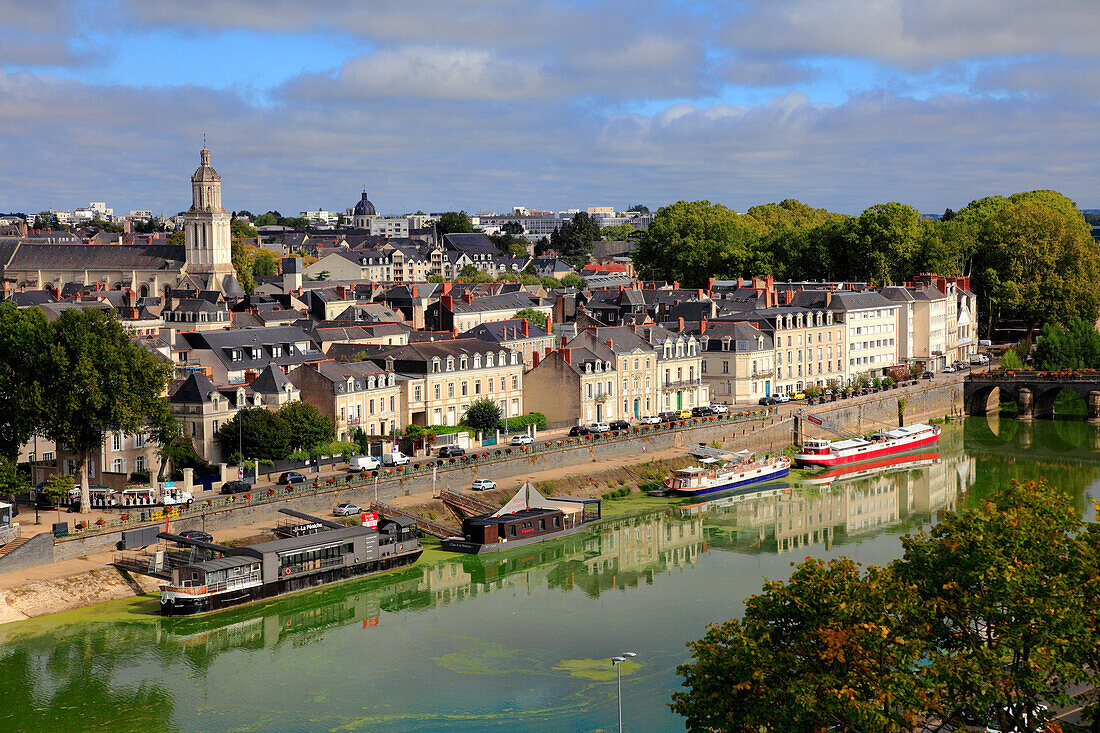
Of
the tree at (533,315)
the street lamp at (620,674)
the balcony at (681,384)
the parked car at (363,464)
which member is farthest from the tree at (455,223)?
the street lamp at (620,674)

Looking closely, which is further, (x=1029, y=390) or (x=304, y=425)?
(x=1029, y=390)

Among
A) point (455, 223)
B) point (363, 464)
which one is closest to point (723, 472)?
point (363, 464)

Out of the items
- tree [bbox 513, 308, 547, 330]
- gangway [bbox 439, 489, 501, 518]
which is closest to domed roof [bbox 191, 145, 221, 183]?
tree [bbox 513, 308, 547, 330]

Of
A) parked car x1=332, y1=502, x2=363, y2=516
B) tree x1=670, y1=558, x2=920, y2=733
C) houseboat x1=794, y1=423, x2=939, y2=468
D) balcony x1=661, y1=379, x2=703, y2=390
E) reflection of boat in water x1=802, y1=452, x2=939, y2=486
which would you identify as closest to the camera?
tree x1=670, y1=558, x2=920, y2=733

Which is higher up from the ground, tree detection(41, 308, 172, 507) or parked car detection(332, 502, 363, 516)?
tree detection(41, 308, 172, 507)

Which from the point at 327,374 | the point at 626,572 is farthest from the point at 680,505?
the point at 327,374

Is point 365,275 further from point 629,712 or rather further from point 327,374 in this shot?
point 629,712

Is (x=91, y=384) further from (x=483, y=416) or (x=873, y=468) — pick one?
(x=873, y=468)

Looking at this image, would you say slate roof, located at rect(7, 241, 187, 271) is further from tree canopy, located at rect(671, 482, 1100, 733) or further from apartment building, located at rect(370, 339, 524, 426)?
tree canopy, located at rect(671, 482, 1100, 733)
